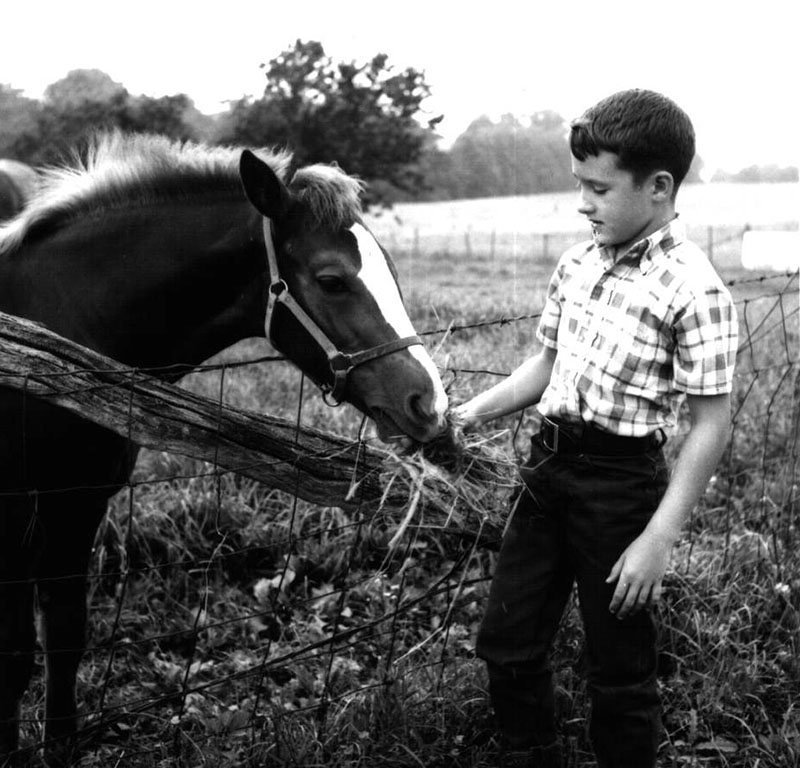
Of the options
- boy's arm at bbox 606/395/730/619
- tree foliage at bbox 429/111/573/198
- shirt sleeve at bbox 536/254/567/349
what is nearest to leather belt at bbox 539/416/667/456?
boy's arm at bbox 606/395/730/619

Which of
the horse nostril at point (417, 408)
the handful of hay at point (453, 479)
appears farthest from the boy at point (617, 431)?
the horse nostril at point (417, 408)

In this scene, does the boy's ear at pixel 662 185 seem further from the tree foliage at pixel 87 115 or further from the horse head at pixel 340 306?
the tree foliage at pixel 87 115

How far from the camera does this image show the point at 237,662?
3.25 m

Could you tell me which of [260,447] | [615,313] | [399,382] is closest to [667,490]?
[615,313]

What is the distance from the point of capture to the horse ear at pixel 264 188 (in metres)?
2.41

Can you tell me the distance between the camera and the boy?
1.84 metres

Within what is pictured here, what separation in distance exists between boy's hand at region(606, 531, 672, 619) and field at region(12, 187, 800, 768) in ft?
1.77

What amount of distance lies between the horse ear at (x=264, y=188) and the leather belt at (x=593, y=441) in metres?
1.04

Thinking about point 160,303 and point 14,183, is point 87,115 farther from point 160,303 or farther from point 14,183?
point 160,303

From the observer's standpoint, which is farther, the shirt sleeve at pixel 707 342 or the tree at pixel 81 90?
the tree at pixel 81 90

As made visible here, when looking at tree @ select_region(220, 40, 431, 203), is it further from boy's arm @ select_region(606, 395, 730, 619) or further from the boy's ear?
boy's arm @ select_region(606, 395, 730, 619)

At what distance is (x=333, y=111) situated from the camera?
966 cm

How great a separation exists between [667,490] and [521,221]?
32744 millimetres

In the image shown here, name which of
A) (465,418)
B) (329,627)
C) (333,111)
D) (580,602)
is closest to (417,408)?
(465,418)
